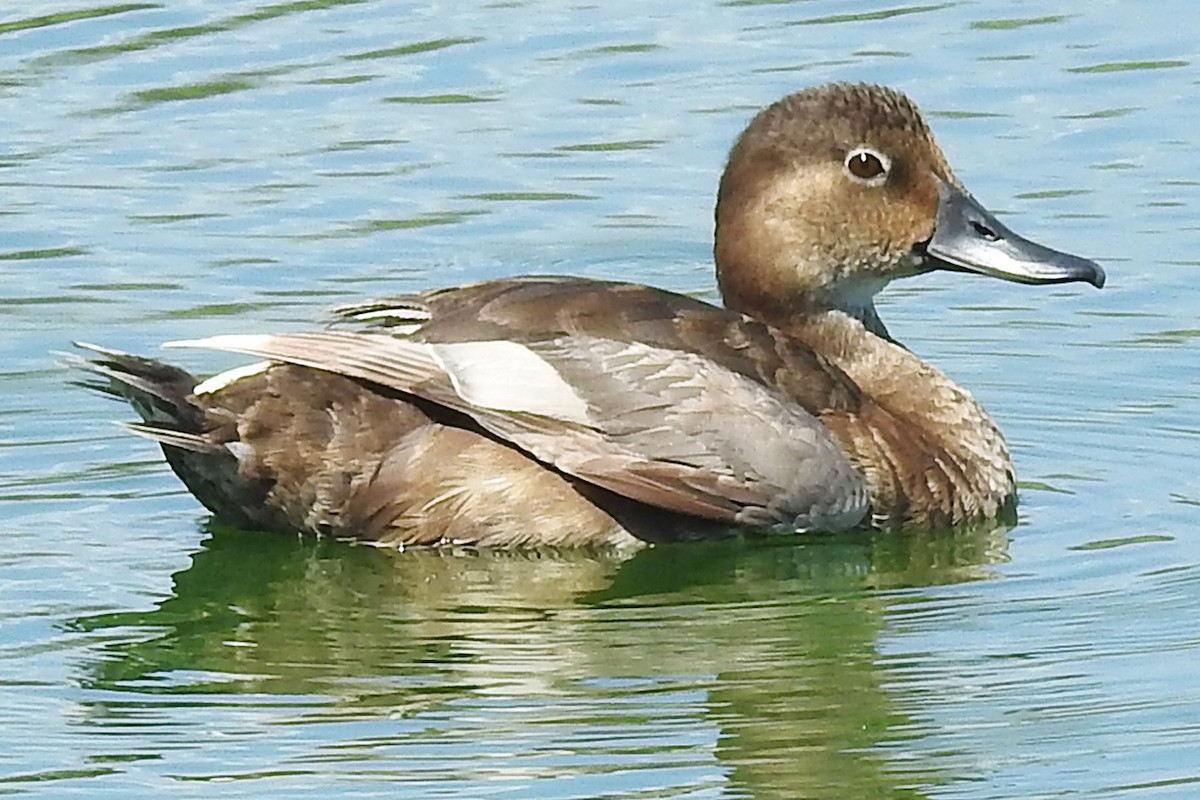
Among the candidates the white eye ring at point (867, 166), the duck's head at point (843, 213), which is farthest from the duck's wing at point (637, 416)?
the white eye ring at point (867, 166)

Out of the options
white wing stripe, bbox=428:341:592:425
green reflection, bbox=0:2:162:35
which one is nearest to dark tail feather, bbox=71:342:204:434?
white wing stripe, bbox=428:341:592:425

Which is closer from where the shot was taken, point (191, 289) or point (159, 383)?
point (159, 383)

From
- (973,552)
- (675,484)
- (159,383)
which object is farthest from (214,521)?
(973,552)

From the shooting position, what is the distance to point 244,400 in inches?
339

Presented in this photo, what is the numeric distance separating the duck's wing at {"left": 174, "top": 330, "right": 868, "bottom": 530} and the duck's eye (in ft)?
2.70

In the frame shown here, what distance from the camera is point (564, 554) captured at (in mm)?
8742

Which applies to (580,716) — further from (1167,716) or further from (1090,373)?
(1090,373)

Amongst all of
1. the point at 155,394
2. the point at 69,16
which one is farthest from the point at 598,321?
the point at 69,16

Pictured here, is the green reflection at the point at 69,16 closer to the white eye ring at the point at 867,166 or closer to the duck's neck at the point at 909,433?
the duck's neck at the point at 909,433

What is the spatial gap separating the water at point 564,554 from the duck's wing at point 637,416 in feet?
0.67

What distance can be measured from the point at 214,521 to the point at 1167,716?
116 inches

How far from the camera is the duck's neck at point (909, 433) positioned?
897 cm

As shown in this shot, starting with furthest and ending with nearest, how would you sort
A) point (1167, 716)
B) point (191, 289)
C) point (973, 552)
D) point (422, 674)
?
1. point (191, 289)
2. point (973, 552)
3. point (422, 674)
4. point (1167, 716)

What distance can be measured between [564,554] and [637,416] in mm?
410
